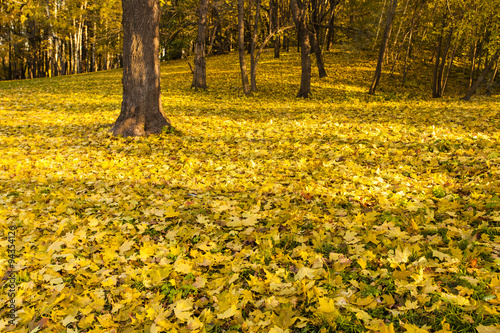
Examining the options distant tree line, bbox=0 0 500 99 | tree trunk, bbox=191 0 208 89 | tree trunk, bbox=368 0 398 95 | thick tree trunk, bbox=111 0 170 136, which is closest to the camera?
thick tree trunk, bbox=111 0 170 136

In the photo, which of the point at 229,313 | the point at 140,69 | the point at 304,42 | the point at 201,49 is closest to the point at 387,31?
the point at 304,42

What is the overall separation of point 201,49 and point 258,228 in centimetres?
1279

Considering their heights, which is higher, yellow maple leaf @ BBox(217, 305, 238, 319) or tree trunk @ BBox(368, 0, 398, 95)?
tree trunk @ BBox(368, 0, 398, 95)

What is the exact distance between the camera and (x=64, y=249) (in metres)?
3.14

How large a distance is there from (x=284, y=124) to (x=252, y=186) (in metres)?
4.01

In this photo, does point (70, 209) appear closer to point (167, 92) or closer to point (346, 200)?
point (346, 200)

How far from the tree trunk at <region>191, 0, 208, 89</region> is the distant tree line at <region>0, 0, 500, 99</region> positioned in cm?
4

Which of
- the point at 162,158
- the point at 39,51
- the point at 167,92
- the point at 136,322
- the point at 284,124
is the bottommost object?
the point at 136,322

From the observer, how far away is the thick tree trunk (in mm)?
7086

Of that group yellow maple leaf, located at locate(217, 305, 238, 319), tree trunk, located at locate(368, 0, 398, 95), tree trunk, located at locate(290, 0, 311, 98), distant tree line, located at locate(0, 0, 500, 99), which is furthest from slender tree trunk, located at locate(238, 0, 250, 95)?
yellow maple leaf, located at locate(217, 305, 238, 319)

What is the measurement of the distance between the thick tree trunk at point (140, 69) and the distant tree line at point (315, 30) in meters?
4.27

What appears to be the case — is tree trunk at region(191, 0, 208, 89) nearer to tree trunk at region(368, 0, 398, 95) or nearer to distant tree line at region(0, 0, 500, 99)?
distant tree line at region(0, 0, 500, 99)

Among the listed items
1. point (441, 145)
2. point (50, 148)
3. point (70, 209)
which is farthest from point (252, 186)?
point (50, 148)

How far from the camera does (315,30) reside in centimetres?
1489
